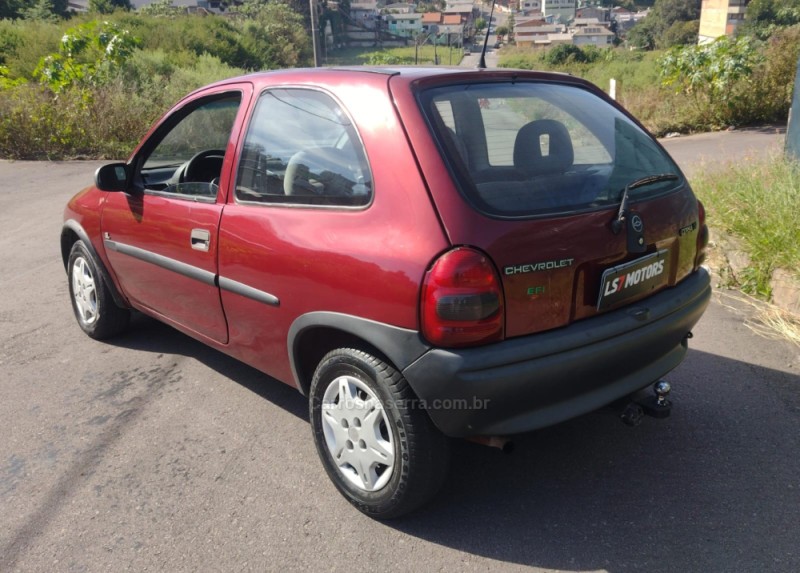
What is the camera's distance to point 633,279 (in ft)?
9.39

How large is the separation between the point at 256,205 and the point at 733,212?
4470 mm

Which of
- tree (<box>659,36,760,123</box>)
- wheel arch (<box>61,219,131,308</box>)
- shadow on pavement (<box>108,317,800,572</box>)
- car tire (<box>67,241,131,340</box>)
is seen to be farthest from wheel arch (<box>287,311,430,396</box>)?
tree (<box>659,36,760,123</box>)

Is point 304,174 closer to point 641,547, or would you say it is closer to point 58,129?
point 641,547

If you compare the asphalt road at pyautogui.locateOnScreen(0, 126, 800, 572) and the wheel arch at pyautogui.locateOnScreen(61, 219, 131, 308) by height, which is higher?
the wheel arch at pyautogui.locateOnScreen(61, 219, 131, 308)

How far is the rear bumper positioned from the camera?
2.44m

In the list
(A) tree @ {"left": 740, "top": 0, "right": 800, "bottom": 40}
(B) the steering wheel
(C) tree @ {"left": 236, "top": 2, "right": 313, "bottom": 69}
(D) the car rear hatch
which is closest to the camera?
(D) the car rear hatch

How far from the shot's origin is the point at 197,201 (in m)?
3.61

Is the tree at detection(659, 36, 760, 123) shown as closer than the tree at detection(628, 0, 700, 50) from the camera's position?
Yes

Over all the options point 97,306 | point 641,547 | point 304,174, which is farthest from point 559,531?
point 97,306

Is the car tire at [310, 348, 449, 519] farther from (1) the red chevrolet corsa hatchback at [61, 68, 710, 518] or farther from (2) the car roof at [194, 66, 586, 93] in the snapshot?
(2) the car roof at [194, 66, 586, 93]

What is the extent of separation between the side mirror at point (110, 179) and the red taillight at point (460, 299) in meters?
2.49

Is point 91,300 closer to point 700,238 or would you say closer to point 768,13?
point 700,238

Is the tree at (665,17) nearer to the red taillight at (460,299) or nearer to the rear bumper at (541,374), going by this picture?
the rear bumper at (541,374)

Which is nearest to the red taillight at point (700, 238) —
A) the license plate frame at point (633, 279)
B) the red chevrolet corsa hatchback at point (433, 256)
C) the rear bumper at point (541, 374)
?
the red chevrolet corsa hatchback at point (433, 256)
